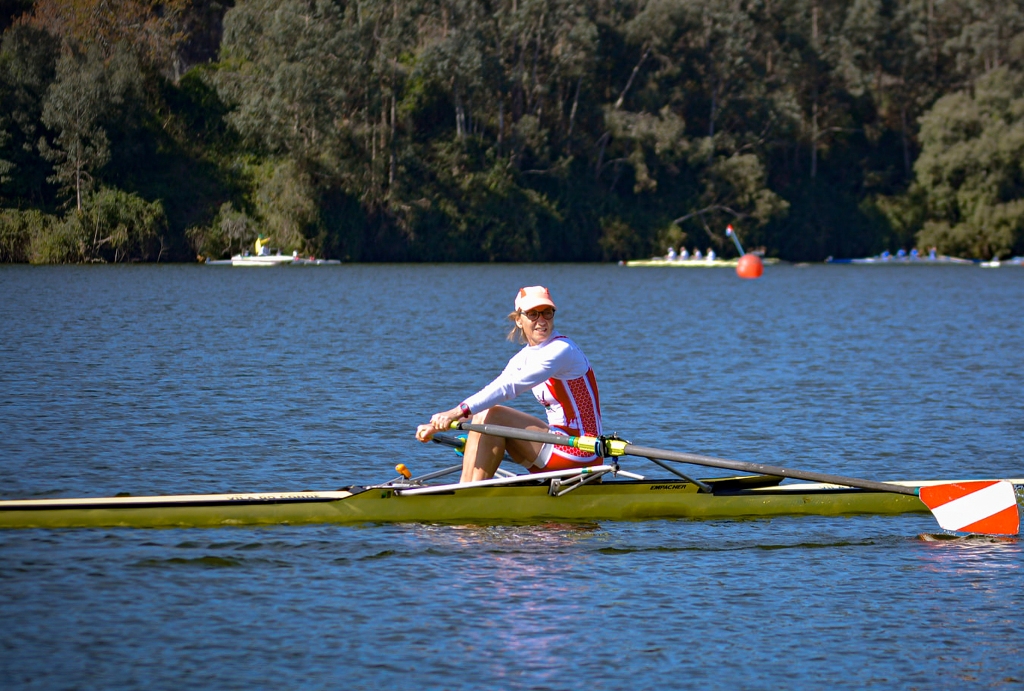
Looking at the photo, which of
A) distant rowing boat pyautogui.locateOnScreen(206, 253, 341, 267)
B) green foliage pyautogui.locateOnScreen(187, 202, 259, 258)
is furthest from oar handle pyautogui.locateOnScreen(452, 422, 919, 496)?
green foliage pyautogui.locateOnScreen(187, 202, 259, 258)

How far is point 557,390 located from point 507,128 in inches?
2691

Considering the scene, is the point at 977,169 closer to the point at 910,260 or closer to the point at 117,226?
the point at 910,260

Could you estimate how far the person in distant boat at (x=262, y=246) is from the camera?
65.9 metres

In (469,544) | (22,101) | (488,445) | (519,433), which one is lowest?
(469,544)

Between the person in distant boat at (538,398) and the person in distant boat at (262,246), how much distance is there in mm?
56554

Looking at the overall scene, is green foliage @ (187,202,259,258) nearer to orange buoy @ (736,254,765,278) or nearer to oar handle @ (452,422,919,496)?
orange buoy @ (736,254,765,278)

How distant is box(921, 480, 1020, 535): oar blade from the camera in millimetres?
10750

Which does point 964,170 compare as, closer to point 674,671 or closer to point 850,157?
point 850,157

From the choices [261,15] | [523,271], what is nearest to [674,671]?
[523,271]

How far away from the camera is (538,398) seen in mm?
10578

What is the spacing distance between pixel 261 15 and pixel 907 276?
35.6 m

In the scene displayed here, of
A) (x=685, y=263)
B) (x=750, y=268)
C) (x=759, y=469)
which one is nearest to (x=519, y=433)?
(x=759, y=469)

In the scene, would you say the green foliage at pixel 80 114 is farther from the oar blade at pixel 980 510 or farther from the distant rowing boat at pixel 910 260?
the oar blade at pixel 980 510

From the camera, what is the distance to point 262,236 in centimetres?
6750
